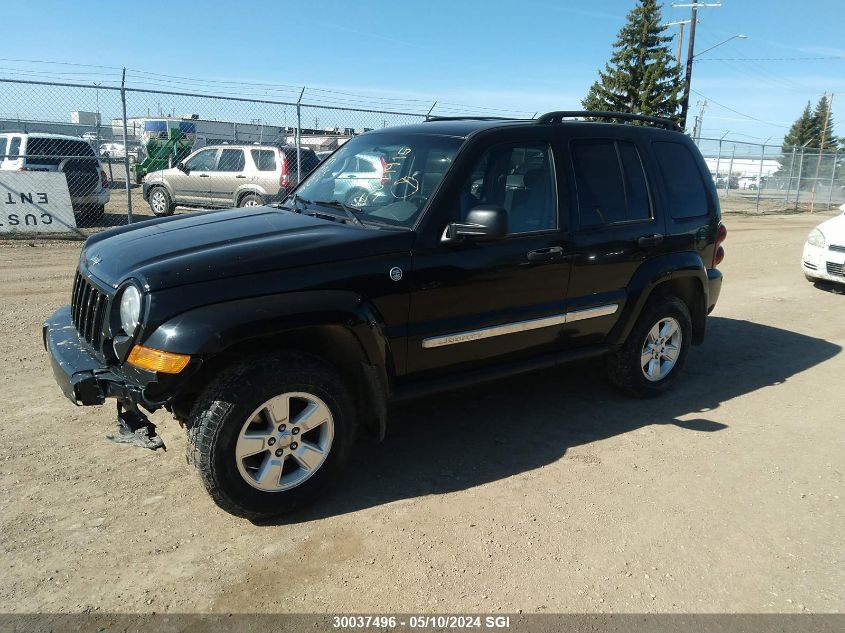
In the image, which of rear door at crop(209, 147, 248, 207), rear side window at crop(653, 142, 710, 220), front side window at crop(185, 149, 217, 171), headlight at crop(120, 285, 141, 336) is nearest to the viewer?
headlight at crop(120, 285, 141, 336)

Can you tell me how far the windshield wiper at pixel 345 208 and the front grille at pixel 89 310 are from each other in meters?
1.37

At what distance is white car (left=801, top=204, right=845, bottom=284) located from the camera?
9.25 metres

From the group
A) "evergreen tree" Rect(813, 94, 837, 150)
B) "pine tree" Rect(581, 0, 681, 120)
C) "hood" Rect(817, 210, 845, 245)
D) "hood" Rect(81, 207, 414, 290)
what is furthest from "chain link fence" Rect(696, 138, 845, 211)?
"evergreen tree" Rect(813, 94, 837, 150)

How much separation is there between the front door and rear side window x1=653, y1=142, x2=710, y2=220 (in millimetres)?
1264

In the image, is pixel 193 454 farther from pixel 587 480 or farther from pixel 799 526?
pixel 799 526

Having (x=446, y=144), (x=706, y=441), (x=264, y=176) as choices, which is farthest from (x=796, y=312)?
(x=264, y=176)

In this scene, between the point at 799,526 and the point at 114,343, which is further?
the point at 799,526

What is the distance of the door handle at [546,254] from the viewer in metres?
4.05

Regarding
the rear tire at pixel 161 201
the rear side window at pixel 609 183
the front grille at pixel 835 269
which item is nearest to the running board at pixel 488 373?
the rear side window at pixel 609 183

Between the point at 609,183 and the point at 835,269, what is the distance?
6.52 metres

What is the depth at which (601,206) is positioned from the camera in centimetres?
450

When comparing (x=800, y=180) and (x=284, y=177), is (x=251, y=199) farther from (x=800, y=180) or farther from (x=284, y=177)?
(x=800, y=180)

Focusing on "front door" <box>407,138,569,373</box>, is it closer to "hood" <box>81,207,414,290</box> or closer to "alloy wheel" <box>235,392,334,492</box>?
"hood" <box>81,207,414,290</box>

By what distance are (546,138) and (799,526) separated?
8.83 feet
